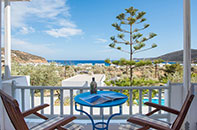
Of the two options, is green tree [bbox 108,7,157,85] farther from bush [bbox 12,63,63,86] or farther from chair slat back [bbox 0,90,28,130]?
chair slat back [bbox 0,90,28,130]

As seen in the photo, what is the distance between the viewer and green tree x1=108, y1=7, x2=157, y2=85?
7.42 meters

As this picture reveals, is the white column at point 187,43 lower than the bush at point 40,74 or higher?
higher

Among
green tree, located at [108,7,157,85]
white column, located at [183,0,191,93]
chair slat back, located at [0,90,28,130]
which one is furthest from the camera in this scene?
green tree, located at [108,7,157,85]

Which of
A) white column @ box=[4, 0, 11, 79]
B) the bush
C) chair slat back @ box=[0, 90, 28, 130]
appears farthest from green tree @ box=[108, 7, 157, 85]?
A: chair slat back @ box=[0, 90, 28, 130]

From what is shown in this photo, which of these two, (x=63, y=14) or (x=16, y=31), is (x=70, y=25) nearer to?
(x=63, y=14)

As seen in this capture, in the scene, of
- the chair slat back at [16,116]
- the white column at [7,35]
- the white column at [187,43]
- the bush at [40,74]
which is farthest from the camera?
the bush at [40,74]

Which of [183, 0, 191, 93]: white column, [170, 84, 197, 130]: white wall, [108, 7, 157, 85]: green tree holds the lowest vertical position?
[170, 84, 197, 130]: white wall

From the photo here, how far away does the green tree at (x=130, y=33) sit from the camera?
7.42m

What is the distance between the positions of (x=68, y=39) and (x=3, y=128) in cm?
1370

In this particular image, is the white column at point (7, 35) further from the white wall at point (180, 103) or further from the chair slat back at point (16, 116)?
the white wall at point (180, 103)

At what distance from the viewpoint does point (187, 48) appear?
7.51 ft

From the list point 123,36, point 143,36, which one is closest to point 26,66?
point 123,36

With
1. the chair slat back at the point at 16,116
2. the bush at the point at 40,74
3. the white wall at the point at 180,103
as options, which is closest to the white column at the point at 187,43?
the white wall at the point at 180,103

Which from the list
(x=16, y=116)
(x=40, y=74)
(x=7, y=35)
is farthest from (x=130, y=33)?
(x=16, y=116)
